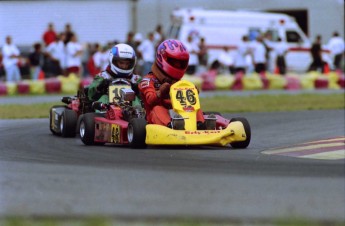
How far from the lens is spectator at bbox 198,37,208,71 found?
2817 cm

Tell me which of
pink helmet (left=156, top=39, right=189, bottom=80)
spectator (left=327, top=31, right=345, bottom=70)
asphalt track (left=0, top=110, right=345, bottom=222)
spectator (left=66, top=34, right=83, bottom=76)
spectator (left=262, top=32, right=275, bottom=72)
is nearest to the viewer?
asphalt track (left=0, top=110, right=345, bottom=222)

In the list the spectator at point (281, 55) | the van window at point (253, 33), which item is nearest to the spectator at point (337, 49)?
the spectator at point (281, 55)

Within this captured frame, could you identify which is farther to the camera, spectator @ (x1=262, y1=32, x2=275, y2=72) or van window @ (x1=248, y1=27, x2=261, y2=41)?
van window @ (x1=248, y1=27, x2=261, y2=41)

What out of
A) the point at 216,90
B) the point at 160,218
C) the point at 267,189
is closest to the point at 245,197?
the point at 267,189

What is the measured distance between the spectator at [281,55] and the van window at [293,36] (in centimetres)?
92

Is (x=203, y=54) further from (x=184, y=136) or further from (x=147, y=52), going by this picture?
(x=184, y=136)

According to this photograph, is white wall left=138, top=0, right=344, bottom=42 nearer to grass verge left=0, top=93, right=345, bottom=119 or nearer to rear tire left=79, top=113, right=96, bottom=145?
grass verge left=0, top=93, right=345, bottom=119

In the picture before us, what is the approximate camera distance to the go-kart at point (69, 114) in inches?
497

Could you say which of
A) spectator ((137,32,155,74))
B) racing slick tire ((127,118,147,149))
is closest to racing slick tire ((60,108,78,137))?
racing slick tire ((127,118,147,149))

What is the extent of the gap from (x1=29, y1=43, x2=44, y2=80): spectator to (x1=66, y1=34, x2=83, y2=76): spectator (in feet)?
3.52

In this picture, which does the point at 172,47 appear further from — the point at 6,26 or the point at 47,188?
the point at 6,26

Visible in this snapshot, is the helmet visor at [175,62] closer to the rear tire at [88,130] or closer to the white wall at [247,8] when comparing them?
the rear tire at [88,130]

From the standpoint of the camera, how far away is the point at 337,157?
9773 mm

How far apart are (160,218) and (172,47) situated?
4948 millimetres
